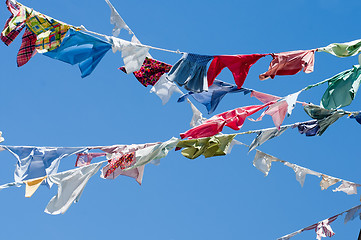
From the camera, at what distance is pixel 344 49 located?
5938 mm

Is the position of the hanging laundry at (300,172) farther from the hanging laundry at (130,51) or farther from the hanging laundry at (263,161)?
the hanging laundry at (130,51)

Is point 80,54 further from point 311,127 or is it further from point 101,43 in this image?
point 311,127

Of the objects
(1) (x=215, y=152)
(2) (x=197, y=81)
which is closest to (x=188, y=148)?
(1) (x=215, y=152)

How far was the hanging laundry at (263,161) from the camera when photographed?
8602mm

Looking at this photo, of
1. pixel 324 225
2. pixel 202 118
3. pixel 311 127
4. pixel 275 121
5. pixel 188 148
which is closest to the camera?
pixel 275 121

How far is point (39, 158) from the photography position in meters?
7.61

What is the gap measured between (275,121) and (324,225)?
379cm

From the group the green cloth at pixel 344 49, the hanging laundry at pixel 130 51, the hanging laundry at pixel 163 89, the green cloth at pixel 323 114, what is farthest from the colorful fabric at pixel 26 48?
the green cloth at pixel 323 114

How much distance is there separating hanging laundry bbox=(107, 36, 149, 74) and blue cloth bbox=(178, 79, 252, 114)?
4.65ft

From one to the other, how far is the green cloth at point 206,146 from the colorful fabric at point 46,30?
1.84m

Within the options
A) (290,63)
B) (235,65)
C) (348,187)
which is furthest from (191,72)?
(348,187)

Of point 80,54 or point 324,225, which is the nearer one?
point 80,54

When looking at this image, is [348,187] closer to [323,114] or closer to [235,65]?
[323,114]

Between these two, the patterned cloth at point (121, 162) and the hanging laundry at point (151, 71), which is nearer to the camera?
the patterned cloth at point (121, 162)
